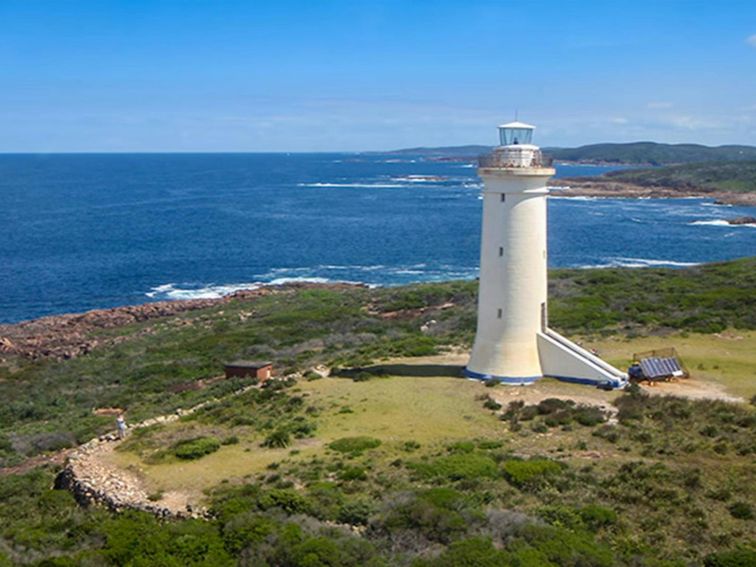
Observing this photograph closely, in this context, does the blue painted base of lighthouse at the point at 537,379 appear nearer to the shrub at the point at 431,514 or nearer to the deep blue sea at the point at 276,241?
the shrub at the point at 431,514

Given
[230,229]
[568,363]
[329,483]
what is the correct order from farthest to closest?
[230,229] → [568,363] → [329,483]

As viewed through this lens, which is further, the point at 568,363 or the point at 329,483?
the point at 568,363

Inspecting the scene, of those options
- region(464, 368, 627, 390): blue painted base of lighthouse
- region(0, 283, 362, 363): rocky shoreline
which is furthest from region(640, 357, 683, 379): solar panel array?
region(0, 283, 362, 363): rocky shoreline

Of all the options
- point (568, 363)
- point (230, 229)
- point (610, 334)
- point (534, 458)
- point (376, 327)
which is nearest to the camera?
point (534, 458)

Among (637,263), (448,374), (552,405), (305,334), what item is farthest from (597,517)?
(637,263)

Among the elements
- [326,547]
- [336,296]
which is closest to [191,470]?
[326,547]

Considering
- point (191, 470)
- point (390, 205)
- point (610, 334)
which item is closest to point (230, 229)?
point (390, 205)

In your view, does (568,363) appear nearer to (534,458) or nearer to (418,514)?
(534,458)
